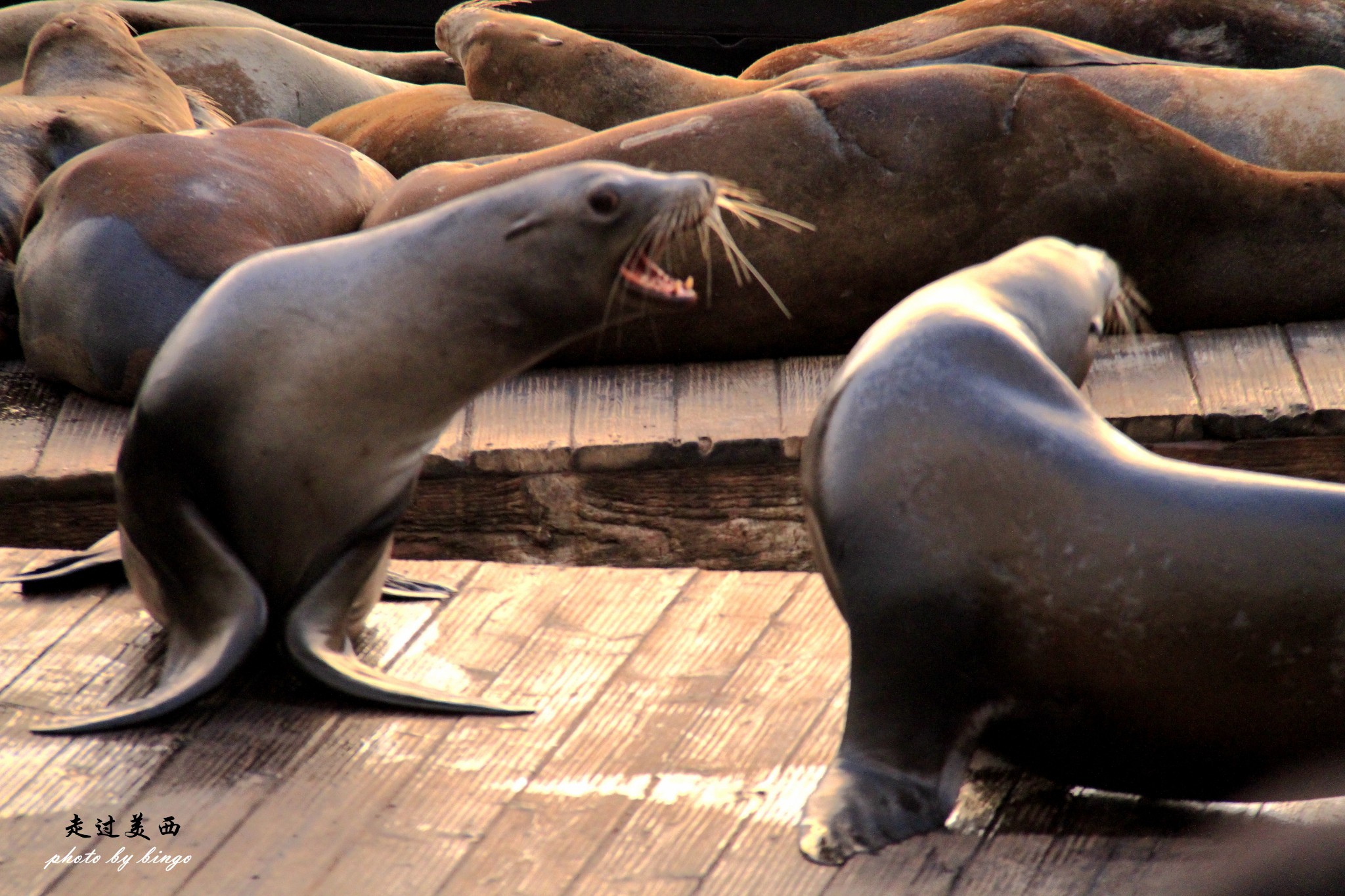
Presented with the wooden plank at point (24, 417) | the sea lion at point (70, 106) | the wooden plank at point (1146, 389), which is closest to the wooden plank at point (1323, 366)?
the wooden plank at point (1146, 389)

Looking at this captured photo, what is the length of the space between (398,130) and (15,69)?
2.71m

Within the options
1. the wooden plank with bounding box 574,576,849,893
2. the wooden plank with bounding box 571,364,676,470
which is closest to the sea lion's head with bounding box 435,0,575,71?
the wooden plank with bounding box 571,364,676,470

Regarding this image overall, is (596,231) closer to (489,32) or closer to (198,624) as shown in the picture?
(198,624)

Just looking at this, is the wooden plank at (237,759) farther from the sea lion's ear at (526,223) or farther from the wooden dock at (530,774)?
the sea lion's ear at (526,223)

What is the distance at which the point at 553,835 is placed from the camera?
2188 mm

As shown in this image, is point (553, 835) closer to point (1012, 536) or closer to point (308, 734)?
point (308, 734)

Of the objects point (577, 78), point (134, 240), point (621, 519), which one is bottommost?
point (621, 519)

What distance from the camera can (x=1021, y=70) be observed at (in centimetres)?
511

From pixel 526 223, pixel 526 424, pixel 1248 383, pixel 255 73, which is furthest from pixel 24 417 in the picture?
pixel 1248 383

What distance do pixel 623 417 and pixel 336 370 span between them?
5.24ft

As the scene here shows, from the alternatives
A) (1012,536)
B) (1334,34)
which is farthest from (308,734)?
(1334,34)

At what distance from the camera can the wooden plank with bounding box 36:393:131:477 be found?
152 inches

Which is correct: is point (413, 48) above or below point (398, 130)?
below

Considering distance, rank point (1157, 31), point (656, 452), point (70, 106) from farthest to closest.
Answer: point (1157, 31) < point (70, 106) < point (656, 452)
